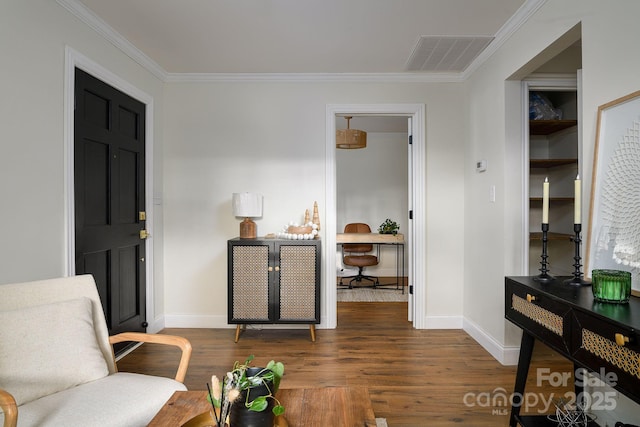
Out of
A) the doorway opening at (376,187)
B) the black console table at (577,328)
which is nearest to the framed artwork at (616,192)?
the black console table at (577,328)

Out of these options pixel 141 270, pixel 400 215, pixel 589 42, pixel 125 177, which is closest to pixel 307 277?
pixel 141 270

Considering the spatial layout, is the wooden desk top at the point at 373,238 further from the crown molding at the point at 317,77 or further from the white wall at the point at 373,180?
the crown molding at the point at 317,77

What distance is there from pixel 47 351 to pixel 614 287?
227 centimetres

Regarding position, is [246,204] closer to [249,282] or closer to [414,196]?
[249,282]

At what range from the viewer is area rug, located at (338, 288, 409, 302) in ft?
15.5

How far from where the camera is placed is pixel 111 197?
2.72 metres

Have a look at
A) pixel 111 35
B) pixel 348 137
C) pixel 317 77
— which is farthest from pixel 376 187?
pixel 111 35

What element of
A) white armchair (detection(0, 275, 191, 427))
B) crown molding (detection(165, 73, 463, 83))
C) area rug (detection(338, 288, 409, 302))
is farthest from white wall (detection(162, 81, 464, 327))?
white armchair (detection(0, 275, 191, 427))

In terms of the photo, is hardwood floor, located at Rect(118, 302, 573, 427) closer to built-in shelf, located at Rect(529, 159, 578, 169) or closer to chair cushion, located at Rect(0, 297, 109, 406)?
chair cushion, located at Rect(0, 297, 109, 406)

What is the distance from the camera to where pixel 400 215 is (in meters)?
6.22

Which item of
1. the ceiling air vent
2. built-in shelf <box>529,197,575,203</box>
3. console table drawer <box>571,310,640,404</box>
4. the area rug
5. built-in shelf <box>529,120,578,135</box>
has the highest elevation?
the ceiling air vent

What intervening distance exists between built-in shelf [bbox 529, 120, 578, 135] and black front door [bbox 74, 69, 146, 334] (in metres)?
3.29

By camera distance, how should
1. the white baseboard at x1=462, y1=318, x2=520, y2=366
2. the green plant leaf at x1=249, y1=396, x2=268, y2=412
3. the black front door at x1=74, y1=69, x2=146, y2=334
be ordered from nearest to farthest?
the green plant leaf at x1=249, y1=396, x2=268, y2=412 → the black front door at x1=74, y1=69, x2=146, y2=334 → the white baseboard at x1=462, y1=318, x2=520, y2=366

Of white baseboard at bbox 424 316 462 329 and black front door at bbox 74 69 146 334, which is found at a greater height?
black front door at bbox 74 69 146 334
